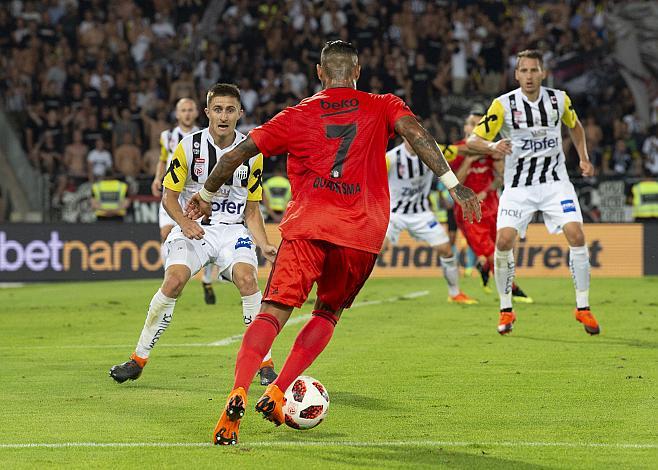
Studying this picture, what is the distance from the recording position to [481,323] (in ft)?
42.2

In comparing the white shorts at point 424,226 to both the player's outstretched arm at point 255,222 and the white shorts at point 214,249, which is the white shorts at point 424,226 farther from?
the white shorts at point 214,249

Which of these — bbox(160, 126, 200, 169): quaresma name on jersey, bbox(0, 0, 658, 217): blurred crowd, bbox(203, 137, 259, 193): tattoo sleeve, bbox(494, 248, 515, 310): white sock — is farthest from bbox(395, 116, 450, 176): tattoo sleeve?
bbox(0, 0, 658, 217): blurred crowd

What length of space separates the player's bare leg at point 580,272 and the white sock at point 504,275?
608 millimetres

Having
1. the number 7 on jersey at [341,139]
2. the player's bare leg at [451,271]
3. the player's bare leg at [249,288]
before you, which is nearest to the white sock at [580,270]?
the player's bare leg at [249,288]

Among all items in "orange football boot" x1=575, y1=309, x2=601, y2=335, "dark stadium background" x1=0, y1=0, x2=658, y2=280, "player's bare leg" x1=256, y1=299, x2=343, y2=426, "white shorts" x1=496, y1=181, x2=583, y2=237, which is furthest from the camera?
"dark stadium background" x1=0, y1=0, x2=658, y2=280

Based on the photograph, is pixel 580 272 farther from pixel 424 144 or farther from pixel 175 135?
pixel 424 144

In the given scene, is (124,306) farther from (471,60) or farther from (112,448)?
(471,60)

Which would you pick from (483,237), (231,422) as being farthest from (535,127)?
(231,422)

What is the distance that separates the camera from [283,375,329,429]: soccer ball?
20.3ft

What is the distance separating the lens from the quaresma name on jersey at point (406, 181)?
629 inches

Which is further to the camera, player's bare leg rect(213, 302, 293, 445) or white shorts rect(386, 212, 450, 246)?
white shorts rect(386, 212, 450, 246)

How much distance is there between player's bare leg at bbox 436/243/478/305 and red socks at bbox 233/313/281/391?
9.51 metres

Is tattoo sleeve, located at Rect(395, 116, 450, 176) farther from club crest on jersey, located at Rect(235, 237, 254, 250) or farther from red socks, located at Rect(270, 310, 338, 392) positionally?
club crest on jersey, located at Rect(235, 237, 254, 250)

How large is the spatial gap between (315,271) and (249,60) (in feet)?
67.4
